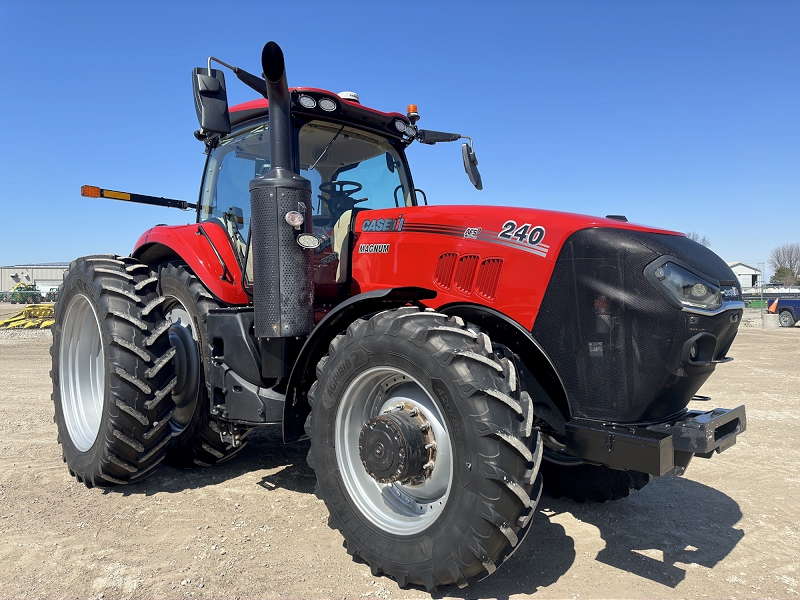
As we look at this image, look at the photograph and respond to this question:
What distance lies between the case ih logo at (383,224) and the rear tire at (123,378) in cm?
163

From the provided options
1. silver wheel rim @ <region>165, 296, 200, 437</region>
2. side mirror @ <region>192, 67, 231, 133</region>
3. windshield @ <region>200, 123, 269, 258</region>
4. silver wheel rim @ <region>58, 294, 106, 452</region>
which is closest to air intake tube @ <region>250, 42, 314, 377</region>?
side mirror @ <region>192, 67, 231, 133</region>

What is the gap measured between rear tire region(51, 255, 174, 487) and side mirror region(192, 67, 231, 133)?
151 centimetres

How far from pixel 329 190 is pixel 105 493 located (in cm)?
269

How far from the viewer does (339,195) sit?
168 inches

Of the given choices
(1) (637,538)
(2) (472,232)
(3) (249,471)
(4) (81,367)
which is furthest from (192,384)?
(1) (637,538)

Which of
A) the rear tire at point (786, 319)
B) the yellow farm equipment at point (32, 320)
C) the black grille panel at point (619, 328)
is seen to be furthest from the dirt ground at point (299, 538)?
the rear tire at point (786, 319)

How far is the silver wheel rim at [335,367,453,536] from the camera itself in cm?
283

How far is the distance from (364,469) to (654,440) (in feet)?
4.73

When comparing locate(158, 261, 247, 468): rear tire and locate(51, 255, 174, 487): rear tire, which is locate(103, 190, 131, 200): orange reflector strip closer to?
locate(51, 255, 174, 487): rear tire

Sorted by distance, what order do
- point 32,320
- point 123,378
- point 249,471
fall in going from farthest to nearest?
1. point 32,320
2. point 249,471
3. point 123,378

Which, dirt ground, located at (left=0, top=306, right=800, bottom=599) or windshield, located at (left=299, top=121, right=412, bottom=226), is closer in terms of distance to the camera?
dirt ground, located at (left=0, top=306, right=800, bottom=599)

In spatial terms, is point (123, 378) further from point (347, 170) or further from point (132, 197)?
point (132, 197)

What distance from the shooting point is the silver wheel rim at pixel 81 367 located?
4.66 metres

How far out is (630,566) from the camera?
3.03 metres
